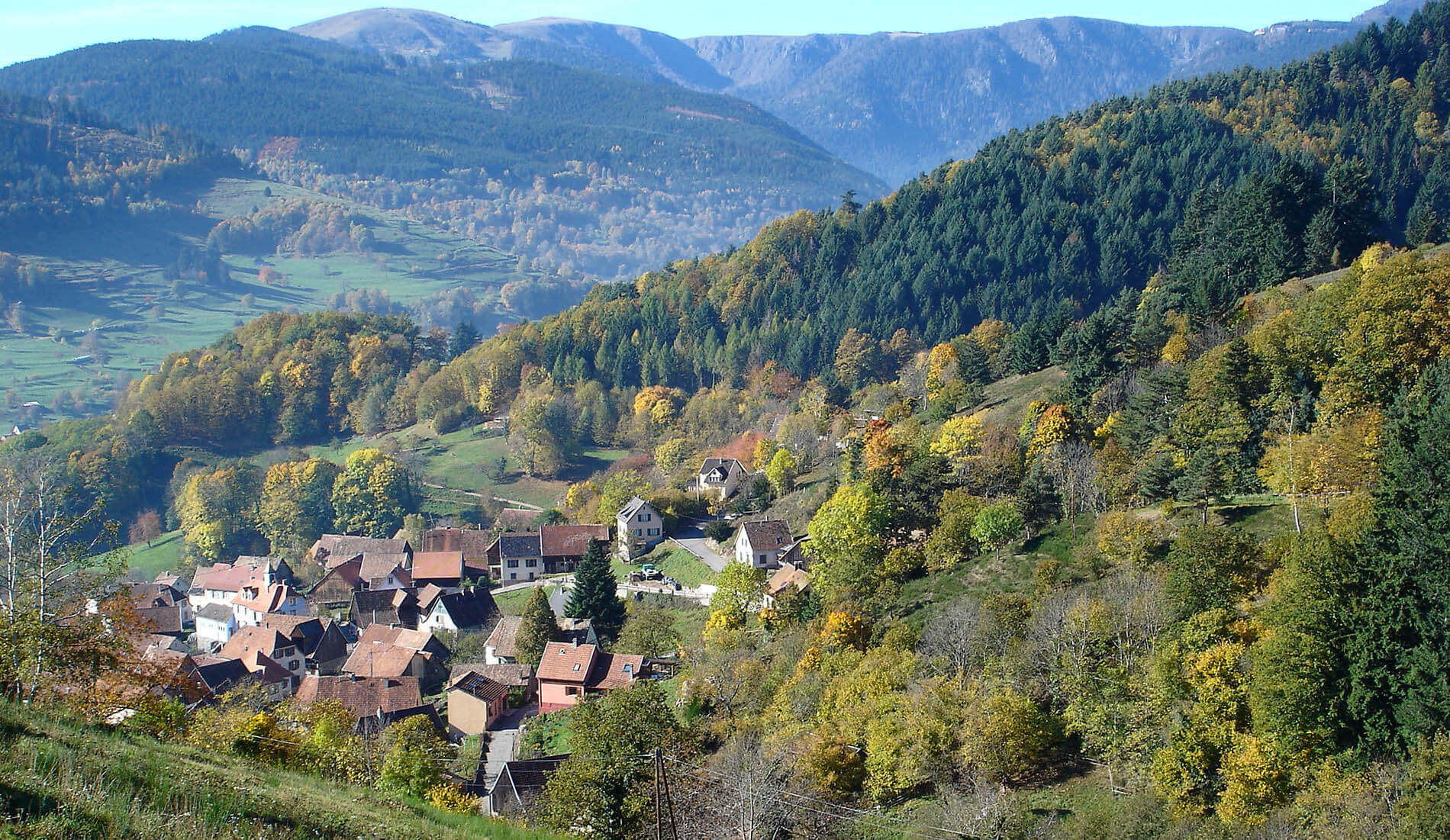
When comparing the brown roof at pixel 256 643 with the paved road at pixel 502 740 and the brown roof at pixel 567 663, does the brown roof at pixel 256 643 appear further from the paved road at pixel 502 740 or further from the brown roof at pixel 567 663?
the brown roof at pixel 567 663

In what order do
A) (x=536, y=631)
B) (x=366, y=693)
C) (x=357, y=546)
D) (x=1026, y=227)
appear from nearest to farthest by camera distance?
(x=366, y=693) < (x=536, y=631) < (x=357, y=546) < (x=1026, y=227)

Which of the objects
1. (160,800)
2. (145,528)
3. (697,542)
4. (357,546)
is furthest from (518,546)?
A: (160,800)

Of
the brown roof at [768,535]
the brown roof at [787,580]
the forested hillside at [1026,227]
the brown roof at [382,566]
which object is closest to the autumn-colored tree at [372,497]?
the brown roof at [382,566]

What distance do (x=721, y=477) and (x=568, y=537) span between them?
11490 mm

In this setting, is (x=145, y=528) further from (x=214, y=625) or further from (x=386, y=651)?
(x=386, y=651)

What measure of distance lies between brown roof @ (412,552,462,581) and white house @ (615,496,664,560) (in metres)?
8.96

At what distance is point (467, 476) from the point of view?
3506 inches

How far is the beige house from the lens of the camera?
3847 centimetres

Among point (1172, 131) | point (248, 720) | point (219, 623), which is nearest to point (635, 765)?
point (248, 720)

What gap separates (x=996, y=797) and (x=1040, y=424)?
22.4m

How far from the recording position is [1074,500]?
126 feet

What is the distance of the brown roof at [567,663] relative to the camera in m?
40.1

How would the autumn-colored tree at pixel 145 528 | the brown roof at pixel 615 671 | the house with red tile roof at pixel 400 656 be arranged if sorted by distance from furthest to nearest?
1. the autumn-colored tree at pixel 145 528
2. the house with red tile roof at pixel 400 656
3. the brown roof at pixel 615 671

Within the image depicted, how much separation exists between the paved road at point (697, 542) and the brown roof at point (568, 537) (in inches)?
177
